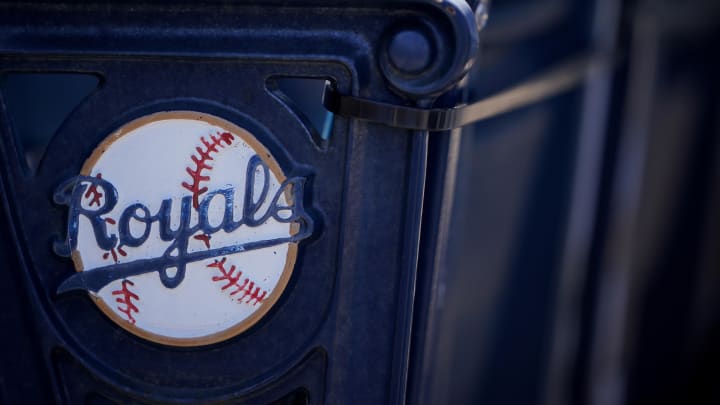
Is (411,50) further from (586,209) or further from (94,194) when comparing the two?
(586,209)

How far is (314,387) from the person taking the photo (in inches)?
41.7

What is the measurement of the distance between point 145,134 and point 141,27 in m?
0.14

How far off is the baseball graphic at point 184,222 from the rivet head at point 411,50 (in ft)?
0.68

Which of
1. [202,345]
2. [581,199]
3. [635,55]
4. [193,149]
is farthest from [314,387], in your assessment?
[635,55]

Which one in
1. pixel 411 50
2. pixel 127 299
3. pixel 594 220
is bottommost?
pixel 127 299

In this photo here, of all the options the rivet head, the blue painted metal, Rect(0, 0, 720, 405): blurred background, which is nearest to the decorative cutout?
Rect(0, 0, 720, 405): blurred background

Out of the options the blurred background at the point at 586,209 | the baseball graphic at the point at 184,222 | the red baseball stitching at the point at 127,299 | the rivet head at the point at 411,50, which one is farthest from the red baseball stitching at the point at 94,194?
the blurred background at the point at 586,209

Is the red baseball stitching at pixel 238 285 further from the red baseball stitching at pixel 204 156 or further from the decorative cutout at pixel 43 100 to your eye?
the decorative cutout at pixel 43 100

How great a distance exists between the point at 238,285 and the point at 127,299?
15 centimetres

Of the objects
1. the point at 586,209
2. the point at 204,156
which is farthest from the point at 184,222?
the point at 586,209

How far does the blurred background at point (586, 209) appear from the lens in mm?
1941

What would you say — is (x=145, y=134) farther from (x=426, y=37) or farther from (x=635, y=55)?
(x=635, y=55)

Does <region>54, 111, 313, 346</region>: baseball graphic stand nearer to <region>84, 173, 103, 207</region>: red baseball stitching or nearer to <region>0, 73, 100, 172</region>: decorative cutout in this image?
<region>84, 173, 103, 207</region>: red baseball stitching

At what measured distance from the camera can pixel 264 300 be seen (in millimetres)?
992
